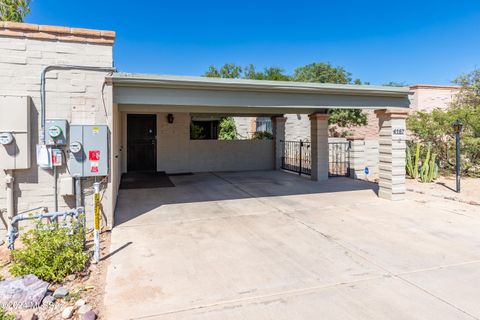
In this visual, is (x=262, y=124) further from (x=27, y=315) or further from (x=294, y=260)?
(x=27, y=315)

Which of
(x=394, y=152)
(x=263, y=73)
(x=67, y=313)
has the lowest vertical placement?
(x=67, y=313)

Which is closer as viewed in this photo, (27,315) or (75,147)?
(27,315)

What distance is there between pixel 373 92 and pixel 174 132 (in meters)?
7.49

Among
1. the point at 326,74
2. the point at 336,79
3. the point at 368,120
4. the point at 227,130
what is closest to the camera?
the point at 227,130

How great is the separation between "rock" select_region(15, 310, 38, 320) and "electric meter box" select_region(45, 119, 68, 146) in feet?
7.91

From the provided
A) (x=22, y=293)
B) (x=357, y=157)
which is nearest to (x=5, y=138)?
(x=22, y=293)

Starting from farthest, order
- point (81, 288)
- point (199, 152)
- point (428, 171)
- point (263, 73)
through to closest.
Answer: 1. point (263, 73)
2. point (199, 152)
3. point (428, 171)
4. point (81, 288)

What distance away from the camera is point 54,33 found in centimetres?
443

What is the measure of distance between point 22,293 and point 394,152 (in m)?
7.00

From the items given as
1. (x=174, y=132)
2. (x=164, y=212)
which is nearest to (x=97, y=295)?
(x=164, y=212)

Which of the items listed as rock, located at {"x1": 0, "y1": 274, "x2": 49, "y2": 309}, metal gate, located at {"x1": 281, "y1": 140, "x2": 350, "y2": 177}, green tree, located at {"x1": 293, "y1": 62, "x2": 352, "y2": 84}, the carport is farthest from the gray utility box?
green tree, located at {"x1": 293, "y1": 62, "x2": 352, "y2": 84}

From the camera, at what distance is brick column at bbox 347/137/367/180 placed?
10383mm

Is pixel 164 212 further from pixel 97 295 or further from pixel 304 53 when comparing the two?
pixel 304 53

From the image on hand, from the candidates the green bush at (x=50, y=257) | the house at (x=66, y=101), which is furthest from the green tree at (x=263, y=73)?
the green bush at (x=50, y=257)
